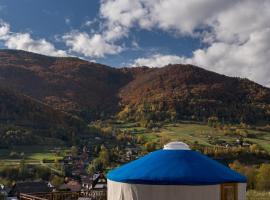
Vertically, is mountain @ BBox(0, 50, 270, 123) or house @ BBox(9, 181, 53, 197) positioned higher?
mountain @ BBox(0, 50, 270, 123)

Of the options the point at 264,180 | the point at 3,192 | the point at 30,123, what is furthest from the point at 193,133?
the point at 3,192

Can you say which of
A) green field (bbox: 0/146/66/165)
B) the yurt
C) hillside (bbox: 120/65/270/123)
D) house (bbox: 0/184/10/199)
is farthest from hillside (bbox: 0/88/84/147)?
the yurt

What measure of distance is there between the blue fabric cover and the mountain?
76057mm

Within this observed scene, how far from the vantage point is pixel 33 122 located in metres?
70.9

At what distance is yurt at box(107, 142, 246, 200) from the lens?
299 inches

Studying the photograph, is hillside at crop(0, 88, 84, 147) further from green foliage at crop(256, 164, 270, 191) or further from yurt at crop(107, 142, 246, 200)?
yurt at crop(107, 142, 246, 200)

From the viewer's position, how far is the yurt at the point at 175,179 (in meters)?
7.59

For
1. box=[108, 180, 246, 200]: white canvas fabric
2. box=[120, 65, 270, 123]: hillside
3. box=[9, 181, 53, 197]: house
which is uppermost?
box=[120, 65, 270, 123]: hillside

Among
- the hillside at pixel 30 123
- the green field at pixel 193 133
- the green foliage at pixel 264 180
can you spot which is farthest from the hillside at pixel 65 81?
the green foliage at pixel 264 180

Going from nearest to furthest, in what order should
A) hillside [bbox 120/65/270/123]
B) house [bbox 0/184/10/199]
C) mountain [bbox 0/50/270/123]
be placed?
house [bbox 0/184/10/199], hillside [bbox 120/65/270/123], mountain [bbox 0/50/270/123]

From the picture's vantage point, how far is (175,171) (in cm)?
779

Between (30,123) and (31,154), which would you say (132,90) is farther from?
(31,154)

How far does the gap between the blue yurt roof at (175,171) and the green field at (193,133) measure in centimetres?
5066

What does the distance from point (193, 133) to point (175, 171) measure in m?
62.3
